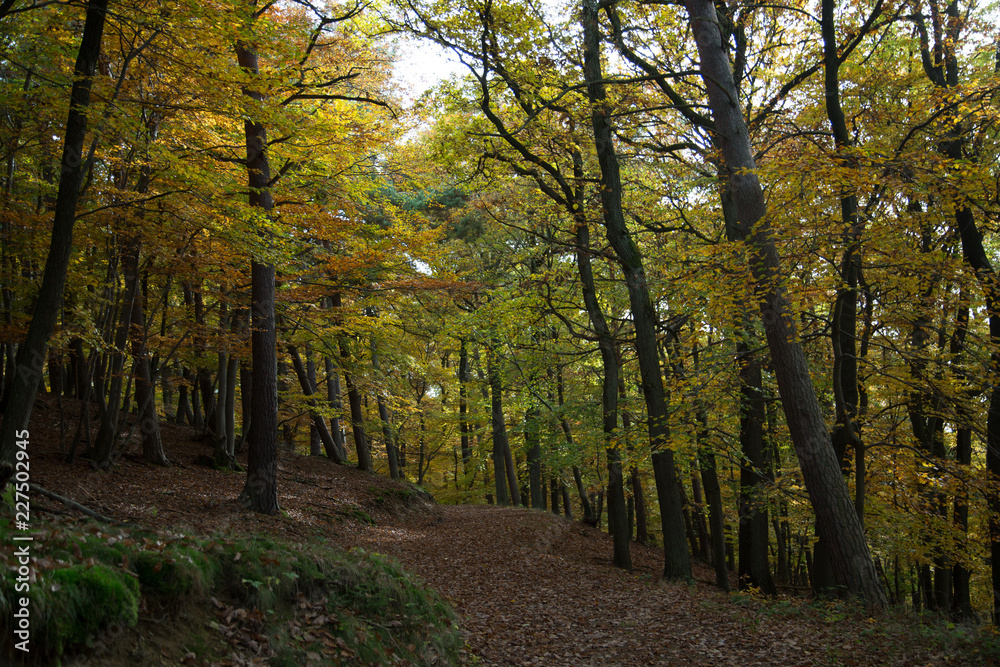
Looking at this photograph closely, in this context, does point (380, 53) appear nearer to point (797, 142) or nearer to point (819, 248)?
point (797, 142)

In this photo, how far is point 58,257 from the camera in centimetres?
573

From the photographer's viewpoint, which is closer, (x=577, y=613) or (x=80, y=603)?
(x=80, y=603)

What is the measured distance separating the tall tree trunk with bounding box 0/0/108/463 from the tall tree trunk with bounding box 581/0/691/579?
726 centimetres

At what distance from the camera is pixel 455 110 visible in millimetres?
11500

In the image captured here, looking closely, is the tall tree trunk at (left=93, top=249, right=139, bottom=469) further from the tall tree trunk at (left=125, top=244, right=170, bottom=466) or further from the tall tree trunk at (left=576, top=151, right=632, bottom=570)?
the tall tree trunk at (left=576, top=151, right=632, bottom=570)

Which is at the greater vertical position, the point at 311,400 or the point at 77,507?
the point at 311,400

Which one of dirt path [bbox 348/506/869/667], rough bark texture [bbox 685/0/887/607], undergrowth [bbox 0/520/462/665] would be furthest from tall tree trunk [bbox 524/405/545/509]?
undergrowth [bbox 0/520/462/665]

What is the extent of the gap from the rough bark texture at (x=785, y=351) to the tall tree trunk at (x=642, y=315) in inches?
88.5

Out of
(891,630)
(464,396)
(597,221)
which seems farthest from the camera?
(464,396)

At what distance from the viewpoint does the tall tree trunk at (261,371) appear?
9555mm

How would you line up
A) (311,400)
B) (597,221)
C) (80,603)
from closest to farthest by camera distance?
(80,603) → (597,221) → (311,400)

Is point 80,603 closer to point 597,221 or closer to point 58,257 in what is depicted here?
point 58,257

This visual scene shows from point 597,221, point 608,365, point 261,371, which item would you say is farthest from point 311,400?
point 597,221

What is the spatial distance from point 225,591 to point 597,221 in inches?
374
